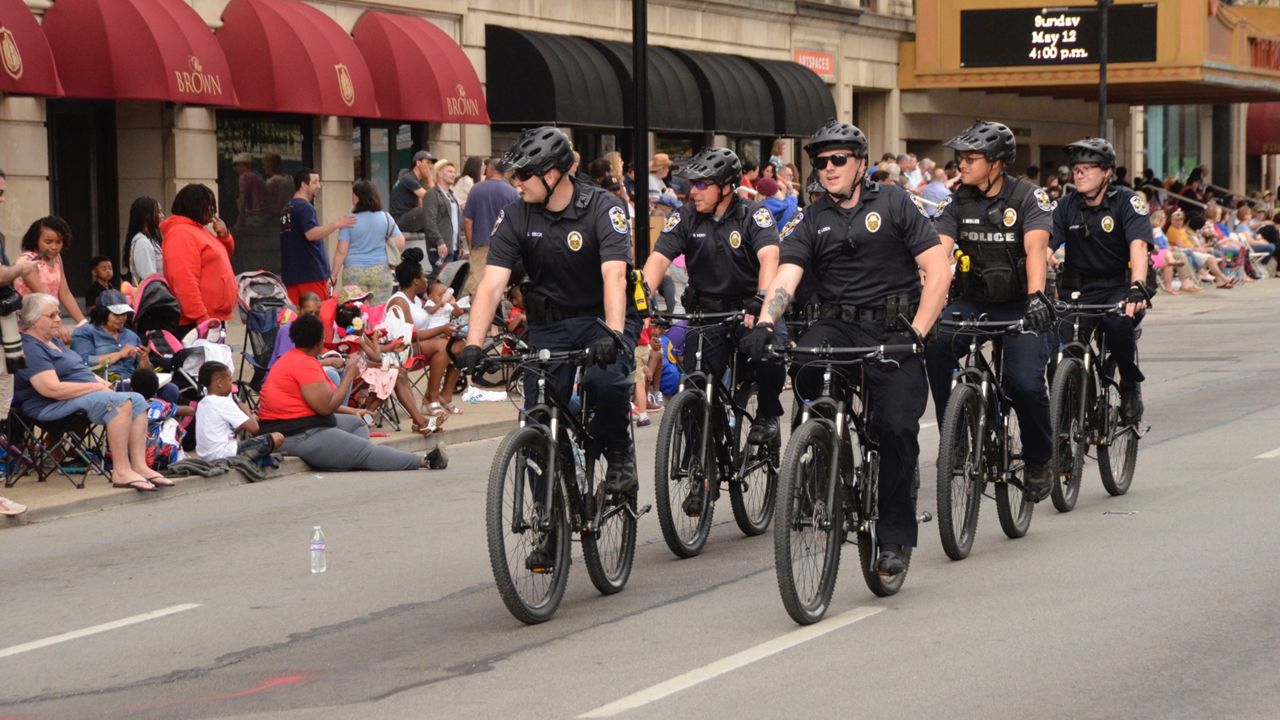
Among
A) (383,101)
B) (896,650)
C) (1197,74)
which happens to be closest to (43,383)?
(896,650)

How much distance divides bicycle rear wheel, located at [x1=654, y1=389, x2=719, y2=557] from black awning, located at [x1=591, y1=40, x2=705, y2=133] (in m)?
19.5

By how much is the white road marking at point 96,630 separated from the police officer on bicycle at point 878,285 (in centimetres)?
302

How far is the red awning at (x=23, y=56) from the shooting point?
18.1m

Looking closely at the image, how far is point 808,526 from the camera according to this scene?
7.74 m

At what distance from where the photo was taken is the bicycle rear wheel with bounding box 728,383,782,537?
1009cm

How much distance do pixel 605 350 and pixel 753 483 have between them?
2461 mm

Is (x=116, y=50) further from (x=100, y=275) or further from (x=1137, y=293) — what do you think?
(x=1137, y=293)

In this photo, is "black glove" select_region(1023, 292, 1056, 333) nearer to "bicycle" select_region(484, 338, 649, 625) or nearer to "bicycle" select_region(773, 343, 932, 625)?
"bicycle" select_region(773, 343, 932, 625)

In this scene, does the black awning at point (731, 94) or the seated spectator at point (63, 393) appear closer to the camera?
the seated spectator at point (63, 393)

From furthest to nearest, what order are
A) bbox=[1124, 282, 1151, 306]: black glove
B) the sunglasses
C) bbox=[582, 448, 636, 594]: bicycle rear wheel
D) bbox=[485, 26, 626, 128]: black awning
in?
bbox=[485, 26, 626, 128]: black awning < bbox=[1124, 282, 1151, 306]: black glove < bbox=[582, 448, 636, 594]: bicycle rear wheel < the sunglasses

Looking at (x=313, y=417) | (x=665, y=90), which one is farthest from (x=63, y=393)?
(x=665, y=90)

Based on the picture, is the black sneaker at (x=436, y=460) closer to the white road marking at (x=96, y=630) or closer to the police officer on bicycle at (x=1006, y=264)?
the police officer on bicycle at (x=1006, y=264)

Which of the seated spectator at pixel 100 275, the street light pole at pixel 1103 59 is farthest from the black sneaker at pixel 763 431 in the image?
the street light pole at pixel 1103 59

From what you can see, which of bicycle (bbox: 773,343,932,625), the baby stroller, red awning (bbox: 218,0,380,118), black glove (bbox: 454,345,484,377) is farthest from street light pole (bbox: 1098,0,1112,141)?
black glove (bbox: 454,345,484,377)
